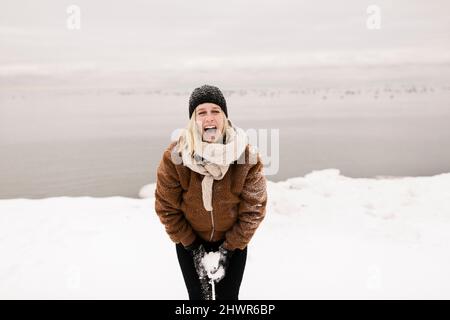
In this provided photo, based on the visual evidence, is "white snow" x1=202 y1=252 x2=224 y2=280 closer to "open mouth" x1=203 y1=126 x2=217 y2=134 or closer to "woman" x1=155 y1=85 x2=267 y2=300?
"woman" x1=155 y1=85 x2=267 y2=300

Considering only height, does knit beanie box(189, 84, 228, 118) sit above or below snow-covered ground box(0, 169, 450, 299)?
above

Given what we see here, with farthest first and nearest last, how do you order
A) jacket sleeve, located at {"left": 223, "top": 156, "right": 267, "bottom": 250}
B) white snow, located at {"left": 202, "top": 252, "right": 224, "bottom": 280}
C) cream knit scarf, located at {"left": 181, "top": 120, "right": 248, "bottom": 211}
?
white snow, located at {"left": 202, "top": 252, "right": 224, "bottom": 280}
jacket sleeve, located at {"left": 223, "top": 156, "right": 267, "bottom": 250}
cream knit scarf, located at {"left": 181, "top": 120, "right": 248, "bottom": 211}

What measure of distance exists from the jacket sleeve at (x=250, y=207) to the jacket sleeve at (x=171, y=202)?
256mm

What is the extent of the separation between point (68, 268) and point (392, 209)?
3.85 m

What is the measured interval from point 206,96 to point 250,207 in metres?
0.66

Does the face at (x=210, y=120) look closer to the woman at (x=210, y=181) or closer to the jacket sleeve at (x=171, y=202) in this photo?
the woman at (x=210, y=181)

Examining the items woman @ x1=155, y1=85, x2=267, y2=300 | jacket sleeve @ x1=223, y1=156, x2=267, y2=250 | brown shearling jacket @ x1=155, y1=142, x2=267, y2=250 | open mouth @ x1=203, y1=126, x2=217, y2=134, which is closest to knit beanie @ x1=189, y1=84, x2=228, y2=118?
woman @ x1=155, y1=85, x2=267, y2=300

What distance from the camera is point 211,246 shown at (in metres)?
2.07

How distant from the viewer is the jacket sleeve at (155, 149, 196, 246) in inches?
72.0

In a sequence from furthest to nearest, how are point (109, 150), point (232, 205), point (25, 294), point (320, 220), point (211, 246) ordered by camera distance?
point (109, 150) < point (320, 220) < point (25, 294) < point (211, 246) < point (232, 205)

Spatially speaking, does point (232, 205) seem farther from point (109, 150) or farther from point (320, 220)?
point (109, 150)
